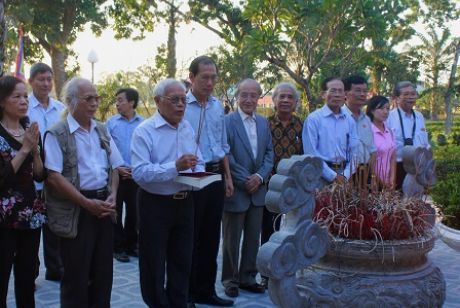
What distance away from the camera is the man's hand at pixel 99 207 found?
3189mm

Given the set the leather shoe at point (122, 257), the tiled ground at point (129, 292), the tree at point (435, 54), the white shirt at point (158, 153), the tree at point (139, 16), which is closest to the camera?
the white shirt at point (158, 153)

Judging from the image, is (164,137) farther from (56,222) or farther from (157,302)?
(157,302)

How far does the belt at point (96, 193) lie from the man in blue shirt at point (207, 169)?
34.7 inches

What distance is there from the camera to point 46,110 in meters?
4.68

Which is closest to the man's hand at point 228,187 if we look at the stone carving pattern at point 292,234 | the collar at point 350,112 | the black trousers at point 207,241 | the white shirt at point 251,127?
the black trousers at point 207,241

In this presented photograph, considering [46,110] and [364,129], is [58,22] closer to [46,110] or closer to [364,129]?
[46,110]

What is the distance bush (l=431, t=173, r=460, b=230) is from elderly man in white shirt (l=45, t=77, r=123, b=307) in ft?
8.81

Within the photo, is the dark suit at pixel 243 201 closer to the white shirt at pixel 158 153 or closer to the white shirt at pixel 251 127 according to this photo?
the white shirt at pixel 251 127

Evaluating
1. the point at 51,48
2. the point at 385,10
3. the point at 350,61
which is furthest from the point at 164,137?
the point at 51,48

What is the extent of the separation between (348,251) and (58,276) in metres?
3.21

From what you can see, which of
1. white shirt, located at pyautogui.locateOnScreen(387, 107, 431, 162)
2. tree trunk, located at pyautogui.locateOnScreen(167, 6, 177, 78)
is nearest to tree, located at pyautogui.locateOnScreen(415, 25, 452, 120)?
tree trunk, located at pyautogui.locateOnScreen(167, 6, 177, 78)

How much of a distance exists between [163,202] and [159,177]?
226 mm

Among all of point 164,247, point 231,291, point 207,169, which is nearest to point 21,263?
point 164,247

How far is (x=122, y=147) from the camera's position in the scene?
5.81m
